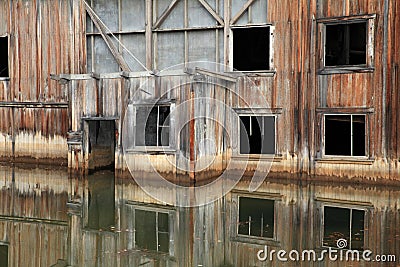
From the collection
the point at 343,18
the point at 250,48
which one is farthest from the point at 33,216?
the point at 250,48

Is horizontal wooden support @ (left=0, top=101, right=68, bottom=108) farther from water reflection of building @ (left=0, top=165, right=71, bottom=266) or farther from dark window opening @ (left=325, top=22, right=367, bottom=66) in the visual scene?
dark window opening @ (left=325, top=22, right=367, bottom=66)

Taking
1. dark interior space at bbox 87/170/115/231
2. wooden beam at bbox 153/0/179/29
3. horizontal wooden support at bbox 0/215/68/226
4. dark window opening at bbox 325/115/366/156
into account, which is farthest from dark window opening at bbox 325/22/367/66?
horizontal wooden support at bbox 0/215/68/226

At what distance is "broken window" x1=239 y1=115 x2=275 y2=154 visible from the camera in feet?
56.2

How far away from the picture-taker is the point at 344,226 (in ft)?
35.7

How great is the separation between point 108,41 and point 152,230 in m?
9.46

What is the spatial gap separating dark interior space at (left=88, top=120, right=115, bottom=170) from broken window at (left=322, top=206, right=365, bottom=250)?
805cm

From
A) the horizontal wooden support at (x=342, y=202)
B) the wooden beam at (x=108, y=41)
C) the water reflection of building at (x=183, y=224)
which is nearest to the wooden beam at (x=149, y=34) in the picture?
the wooden beam at (x=108, y=41)

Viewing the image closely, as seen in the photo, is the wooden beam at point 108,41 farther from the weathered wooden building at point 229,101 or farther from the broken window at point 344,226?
the broken window at point 344,226

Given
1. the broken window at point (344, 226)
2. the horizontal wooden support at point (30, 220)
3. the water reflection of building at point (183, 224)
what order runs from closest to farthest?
the water reflection of building at point (183, 224)
the broken window at point (344, 226)
the horizontal wooden support at point (30, 220)

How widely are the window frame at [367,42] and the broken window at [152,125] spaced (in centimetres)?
475

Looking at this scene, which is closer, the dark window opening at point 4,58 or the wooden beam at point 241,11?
the wooden beam at point 241,11

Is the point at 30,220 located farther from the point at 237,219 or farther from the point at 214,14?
the point at 214,14

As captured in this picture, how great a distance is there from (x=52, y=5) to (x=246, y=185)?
9.69m

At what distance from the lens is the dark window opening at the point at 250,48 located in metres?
18.0
